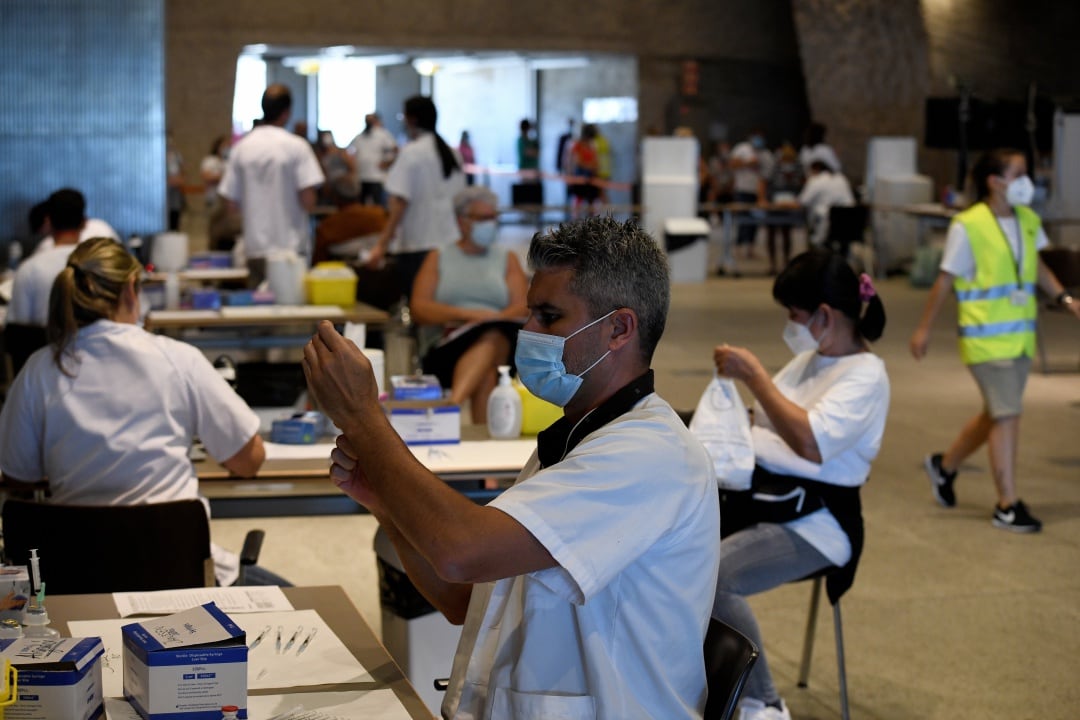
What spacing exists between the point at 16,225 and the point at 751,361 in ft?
21.9

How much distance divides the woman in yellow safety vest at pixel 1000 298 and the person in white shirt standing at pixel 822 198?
9.14 m

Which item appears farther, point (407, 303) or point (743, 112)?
point (743, 112)

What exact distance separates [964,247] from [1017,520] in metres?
1.13

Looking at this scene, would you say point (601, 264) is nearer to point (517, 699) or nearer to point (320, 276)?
point (517, 699)

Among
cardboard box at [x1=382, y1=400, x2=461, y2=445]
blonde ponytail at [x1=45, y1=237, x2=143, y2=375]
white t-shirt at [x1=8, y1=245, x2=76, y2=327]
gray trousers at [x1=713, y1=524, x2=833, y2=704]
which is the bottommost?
gray trousers at [x1=713, y1=524, x2=833, y2=704]

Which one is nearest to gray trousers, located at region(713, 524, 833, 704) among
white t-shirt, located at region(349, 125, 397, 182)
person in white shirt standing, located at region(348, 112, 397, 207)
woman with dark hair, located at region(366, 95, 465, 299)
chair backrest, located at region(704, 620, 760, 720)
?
chair backrest, located at region(704, 620, 760, 720)

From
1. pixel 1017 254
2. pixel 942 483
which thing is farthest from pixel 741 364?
pixel 942 483

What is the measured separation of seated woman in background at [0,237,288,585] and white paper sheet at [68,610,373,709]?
93 centimetres

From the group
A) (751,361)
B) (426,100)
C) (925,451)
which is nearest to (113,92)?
(426,100)

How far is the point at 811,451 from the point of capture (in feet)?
11.3

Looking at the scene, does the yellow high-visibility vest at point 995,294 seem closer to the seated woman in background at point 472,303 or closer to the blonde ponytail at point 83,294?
the seated woman in background at point 472,303

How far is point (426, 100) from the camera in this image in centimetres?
761

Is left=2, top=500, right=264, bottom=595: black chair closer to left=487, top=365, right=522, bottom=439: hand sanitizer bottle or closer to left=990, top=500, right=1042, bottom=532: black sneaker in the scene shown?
left=487, top=365, right=522, bottom=439: hand sanitizer bottle

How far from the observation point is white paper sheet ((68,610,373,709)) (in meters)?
2.09
